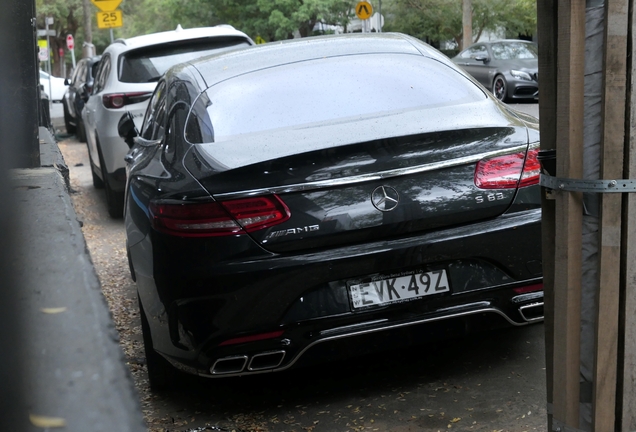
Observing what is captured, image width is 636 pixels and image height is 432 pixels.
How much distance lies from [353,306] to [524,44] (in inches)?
842

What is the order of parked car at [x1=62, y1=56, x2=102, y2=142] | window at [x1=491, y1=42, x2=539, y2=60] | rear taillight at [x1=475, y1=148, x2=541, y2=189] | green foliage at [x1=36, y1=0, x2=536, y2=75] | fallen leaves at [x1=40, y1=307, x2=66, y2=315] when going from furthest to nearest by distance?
green foliage at [x1=36, y1=0, x2=536, y2=75], window at [x1=491, y1=42, x2=539, y2=60], parked car at [x1=62, y1=56, x2=102, y2=142], rear taillight at [x1=475, y1=148, x2=541, y2=189], fallen leaves at [x1=40, y1=307, x2=66, y2=315]

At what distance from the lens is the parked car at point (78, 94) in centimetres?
1816

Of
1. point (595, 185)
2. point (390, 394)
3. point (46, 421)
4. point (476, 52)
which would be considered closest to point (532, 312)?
point (390, 394)

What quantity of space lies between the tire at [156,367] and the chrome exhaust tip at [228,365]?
2.14 feet

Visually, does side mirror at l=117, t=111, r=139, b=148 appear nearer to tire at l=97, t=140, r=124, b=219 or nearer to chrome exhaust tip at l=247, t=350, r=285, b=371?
tire at l=97, t=140, r=124, b=219

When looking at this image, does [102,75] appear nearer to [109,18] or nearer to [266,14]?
[109,18]

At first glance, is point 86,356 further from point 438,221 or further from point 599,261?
point 438,221

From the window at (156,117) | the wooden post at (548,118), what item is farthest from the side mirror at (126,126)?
the wooden post at (548,118)

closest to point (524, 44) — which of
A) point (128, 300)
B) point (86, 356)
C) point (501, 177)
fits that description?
point (128, 300)

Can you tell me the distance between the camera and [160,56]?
9992 millimetres

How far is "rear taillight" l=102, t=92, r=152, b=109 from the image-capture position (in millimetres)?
9773

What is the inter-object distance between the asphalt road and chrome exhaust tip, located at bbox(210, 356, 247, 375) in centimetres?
34

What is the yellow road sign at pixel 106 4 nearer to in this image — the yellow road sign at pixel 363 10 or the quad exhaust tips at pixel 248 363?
the yellow road sign at pixel 363 10

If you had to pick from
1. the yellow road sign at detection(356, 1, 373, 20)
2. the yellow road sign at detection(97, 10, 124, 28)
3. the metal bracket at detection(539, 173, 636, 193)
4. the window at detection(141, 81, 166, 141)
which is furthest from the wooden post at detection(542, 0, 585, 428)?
the yellow road sign at detection(356, 1, 373, 20)
